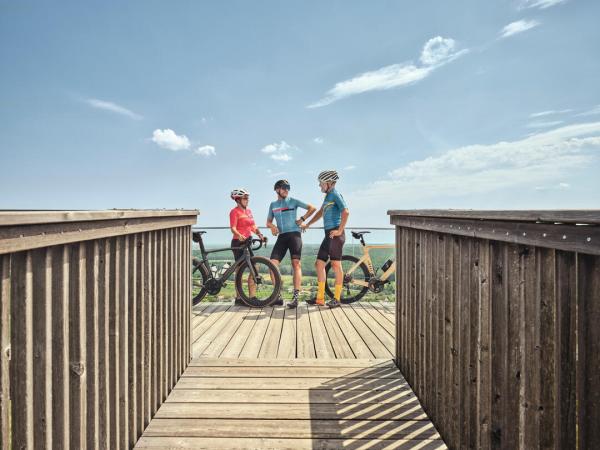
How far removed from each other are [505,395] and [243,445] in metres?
1.31

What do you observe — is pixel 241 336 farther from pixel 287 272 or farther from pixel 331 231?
pixel 331 231

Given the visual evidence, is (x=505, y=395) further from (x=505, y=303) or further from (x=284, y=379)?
(x=284, y=379)

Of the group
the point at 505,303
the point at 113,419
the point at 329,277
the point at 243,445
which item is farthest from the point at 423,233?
the point at 329,277

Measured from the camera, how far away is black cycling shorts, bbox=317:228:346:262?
5066mm

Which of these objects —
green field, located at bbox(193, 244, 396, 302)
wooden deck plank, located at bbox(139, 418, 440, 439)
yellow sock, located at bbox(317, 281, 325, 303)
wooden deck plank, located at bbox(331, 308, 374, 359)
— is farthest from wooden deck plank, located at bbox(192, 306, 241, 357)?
wooden deck plank, located at bbox(331, 308, 374, 359)

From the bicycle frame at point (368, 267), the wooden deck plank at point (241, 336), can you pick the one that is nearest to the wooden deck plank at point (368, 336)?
the bicycle frame at point (368, 267)

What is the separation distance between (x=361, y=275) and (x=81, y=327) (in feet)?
15.6

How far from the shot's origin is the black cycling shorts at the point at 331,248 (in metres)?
5.07

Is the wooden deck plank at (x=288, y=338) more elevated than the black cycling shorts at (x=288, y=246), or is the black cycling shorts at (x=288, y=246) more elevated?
the black cycling shorts at (x=288, y=246)

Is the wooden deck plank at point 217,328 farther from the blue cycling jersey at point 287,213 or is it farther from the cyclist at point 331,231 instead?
the blue cycling jersey at point 287,213

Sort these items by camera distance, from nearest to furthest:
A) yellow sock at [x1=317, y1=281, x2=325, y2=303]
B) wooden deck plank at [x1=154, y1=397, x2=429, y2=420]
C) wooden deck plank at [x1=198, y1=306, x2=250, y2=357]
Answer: wooden deck plank at [x1=154, y1=397, x2=429, y2=420], wooden deck plank at [x1=198, y1=306, x2=250, y2=357], yellow sock at [x1=317, y1=281, x2=325, y2=303]

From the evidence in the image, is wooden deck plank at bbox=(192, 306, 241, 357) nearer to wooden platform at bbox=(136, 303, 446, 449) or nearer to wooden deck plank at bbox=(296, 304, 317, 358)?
wooden platform at bbox=(136, 303, 446, 449)

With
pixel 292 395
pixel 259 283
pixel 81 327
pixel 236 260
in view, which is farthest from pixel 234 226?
pixel 81 327

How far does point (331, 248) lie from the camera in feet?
16.6
